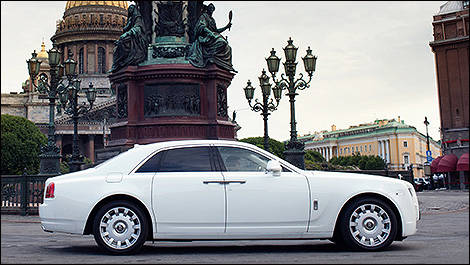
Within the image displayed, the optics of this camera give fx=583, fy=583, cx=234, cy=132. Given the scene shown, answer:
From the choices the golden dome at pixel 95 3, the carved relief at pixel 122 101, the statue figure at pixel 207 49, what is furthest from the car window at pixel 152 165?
the golden dome at pixel 95 3

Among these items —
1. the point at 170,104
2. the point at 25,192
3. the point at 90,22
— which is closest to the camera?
the point at 25,192

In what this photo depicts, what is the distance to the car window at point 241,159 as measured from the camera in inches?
310

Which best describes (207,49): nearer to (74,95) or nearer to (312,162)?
(74,95)

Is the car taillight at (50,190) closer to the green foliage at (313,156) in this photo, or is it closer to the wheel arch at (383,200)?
the wheel arch at (383,200)

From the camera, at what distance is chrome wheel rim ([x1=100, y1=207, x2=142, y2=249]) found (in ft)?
24.5

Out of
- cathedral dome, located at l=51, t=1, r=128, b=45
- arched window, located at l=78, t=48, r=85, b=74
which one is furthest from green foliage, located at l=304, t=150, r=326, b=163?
arched window, located at l=78, t=48, r=85, b=74

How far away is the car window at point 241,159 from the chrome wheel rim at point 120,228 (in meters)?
1.43

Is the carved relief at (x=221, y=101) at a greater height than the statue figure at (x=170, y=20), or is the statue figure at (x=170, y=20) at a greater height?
the statue figure at (x=170, y=20)

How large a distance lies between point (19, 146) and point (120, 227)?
64.3 metres

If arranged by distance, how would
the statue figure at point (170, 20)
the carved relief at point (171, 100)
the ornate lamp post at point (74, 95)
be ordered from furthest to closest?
the ornate lamp post at point (74, 95) → the statue figure at point (170, 20) → the carved relief at point (171, 100)

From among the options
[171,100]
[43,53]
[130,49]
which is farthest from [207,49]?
[43,53]

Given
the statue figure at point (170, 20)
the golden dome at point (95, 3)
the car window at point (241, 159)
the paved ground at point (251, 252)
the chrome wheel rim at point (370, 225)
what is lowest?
the paved ground at point (251, 252)

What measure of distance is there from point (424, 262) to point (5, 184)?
1452 centimetres

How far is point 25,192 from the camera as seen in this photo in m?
17.3
